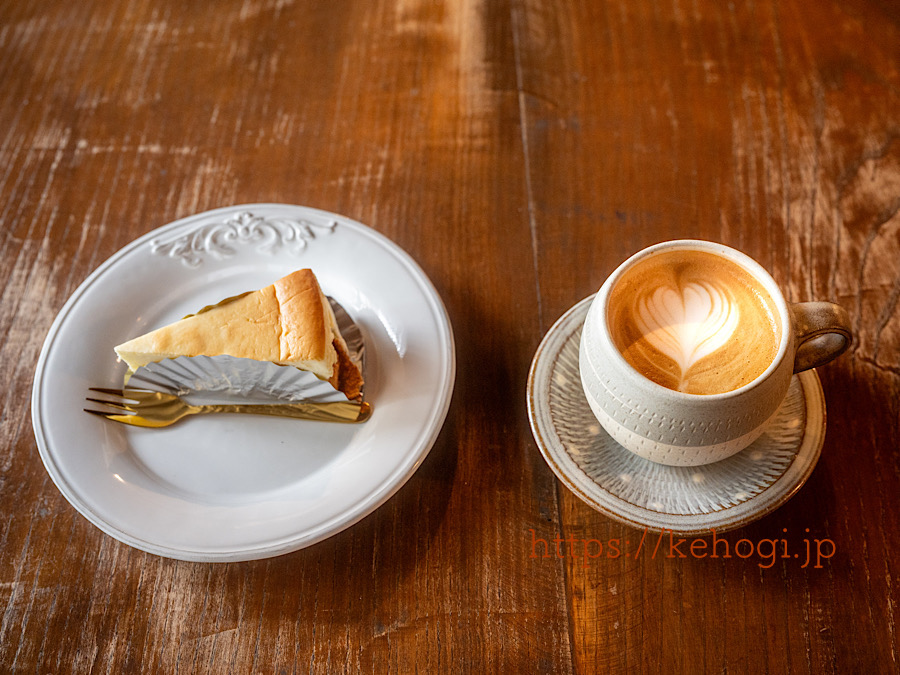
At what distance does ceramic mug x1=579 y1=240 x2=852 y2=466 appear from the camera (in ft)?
1.87

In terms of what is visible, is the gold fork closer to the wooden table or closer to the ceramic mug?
the wooden table

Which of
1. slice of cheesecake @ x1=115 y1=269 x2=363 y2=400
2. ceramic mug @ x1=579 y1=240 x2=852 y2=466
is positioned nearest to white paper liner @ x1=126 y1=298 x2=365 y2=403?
slice of cheesecake @ x1=115 y1=269 x2=363 y2=400

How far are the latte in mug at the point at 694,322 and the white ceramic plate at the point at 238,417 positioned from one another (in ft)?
0.70

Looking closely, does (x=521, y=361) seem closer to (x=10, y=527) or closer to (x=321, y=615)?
(x=321, y=615)

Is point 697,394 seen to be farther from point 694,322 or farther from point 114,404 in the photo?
point 114,404

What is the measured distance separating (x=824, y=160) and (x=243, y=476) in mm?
909

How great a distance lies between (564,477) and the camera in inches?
25.9

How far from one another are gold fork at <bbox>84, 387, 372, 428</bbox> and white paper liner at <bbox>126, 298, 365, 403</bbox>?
0.01 metres

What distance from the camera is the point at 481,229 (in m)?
0.95

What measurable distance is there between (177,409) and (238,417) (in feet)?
0.25

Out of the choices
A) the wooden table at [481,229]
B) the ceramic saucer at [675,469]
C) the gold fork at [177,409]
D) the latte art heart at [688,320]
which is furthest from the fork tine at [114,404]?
the latte art heart at [688,320]

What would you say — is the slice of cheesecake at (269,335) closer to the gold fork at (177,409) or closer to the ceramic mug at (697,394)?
the gold fork at (177,409)

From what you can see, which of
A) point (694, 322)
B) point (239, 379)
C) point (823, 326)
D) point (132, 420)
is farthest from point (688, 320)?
point (132, 420)

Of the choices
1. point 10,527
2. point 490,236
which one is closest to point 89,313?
point 10,527
